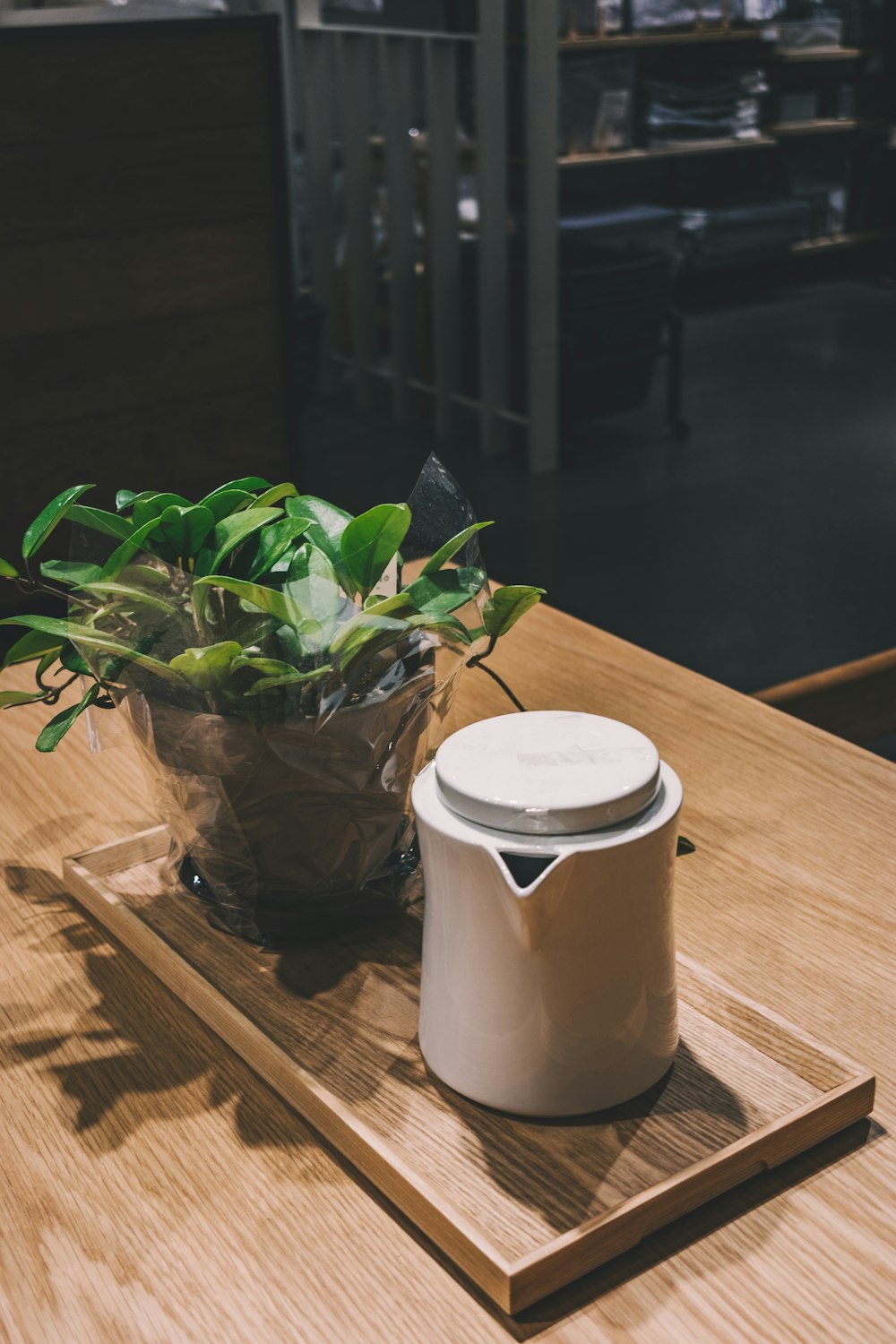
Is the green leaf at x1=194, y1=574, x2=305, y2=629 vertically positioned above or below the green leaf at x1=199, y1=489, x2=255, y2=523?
below

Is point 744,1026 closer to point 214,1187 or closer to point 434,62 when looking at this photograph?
point 214,1187

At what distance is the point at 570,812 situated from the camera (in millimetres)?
501

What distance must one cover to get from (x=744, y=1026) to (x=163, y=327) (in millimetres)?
2349

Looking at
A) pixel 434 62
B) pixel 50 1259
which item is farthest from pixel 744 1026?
pixel 434 62

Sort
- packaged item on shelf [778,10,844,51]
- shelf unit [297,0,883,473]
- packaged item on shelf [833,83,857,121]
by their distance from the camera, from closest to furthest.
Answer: shelf unit [297,0,883,473] → packaged item on shelf [778,10,844,51] → packaged item on shelf [833,83,857,121]

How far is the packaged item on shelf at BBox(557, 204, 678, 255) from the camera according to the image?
17.2 feet

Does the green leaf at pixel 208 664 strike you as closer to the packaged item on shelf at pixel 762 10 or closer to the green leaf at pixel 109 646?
the green leaf at pixel 109 646

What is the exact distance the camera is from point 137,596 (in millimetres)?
612

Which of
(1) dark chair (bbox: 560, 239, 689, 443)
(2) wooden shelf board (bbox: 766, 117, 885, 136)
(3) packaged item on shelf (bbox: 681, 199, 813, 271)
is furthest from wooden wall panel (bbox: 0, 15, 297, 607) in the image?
(2) wooden shelf board (bbox: 766, 117, 885, 136)

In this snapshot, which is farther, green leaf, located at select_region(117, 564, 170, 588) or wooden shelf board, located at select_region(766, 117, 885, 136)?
wooden shelf board, located at select_region(766, 117, 885, 136)

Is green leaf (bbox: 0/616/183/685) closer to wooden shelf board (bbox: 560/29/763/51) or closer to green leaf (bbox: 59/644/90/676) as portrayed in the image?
green leaf (bbox: 59/644/90/676)

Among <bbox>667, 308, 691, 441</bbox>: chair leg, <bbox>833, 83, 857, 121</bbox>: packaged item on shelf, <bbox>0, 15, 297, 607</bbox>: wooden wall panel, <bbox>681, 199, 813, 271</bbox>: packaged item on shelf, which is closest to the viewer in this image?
<bbox>0, 15, 297, 607</bbox>: wooden wall panel

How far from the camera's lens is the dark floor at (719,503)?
302cm

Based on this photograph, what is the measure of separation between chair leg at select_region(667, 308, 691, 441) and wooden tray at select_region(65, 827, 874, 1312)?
152 inches
